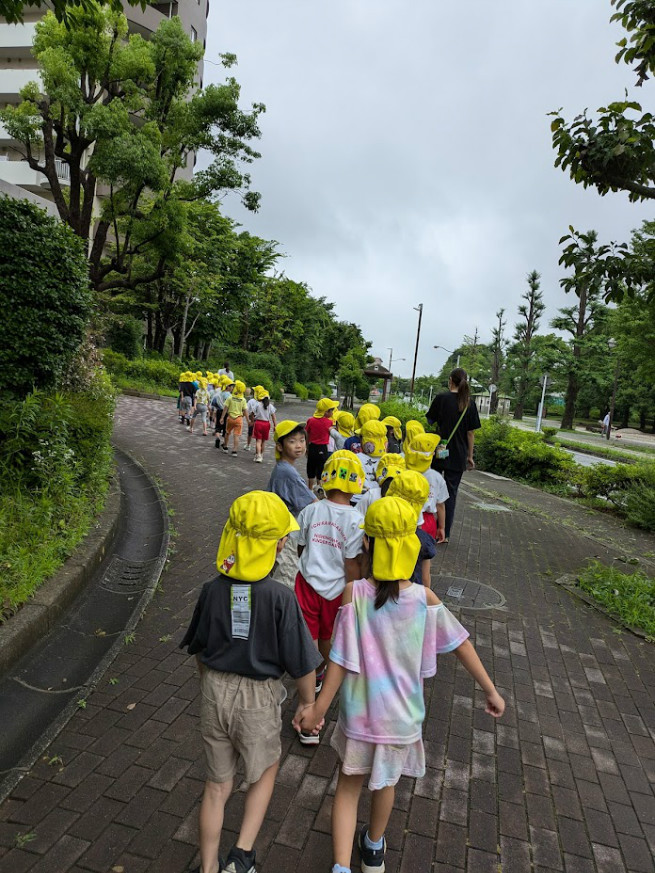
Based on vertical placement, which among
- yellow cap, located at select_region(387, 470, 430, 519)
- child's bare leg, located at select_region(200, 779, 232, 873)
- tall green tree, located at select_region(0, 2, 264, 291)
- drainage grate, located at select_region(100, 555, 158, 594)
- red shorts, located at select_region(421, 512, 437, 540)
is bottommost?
drainage grate, located at select_region(100, 555, 158, 594)

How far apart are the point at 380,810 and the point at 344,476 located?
5.33ft

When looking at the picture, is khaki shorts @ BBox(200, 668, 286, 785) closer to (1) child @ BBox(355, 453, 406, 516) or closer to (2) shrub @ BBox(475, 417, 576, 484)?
(1) child @ BBox(355, 453, 406, 516)

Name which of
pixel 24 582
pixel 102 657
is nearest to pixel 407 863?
pixel 102 657

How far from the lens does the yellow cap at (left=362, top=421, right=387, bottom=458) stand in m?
5.04

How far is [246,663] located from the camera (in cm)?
204

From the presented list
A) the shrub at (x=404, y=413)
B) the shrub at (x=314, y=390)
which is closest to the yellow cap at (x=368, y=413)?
the shrub at (x=404, y=413)

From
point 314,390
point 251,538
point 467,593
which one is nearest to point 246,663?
point 251,538

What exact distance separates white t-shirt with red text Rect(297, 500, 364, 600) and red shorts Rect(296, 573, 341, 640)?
59mm

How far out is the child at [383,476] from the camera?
144 inches

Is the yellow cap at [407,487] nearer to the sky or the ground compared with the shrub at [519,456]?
nearer to the sky

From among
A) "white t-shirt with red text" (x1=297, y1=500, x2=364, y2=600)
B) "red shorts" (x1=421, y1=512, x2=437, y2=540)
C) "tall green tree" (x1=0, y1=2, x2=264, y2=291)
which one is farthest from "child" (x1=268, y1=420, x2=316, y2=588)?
"tall green tree" (x1=0, y1=2, x2=264, y2=291)

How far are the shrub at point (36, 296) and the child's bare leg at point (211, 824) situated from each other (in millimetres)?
5425

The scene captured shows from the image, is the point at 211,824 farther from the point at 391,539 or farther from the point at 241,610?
the point at 391,539

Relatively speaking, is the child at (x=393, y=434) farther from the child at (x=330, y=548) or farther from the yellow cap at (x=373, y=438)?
the child at (x=330, y=548)
